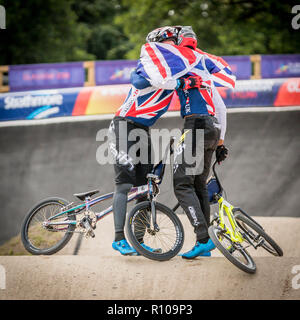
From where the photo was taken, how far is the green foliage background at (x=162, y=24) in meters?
20.5

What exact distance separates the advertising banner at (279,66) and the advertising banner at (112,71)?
13.4 ft

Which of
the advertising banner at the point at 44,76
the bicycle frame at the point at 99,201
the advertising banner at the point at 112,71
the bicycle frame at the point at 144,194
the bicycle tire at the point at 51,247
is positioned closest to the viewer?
the bicycle frame at the point at 144,194

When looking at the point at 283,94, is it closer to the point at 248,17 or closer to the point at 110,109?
the point at 110,109

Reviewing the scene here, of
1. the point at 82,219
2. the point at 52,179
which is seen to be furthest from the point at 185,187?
the point at 52,179

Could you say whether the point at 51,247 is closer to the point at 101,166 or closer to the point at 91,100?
the point at 101,166

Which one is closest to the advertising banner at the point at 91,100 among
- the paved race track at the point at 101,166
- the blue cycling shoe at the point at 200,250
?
the paved race track at the point at 101,166

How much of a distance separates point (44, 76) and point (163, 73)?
9.87 metres

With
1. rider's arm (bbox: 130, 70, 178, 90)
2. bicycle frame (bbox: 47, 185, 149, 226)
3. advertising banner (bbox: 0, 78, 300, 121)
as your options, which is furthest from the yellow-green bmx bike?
advertising banner (bbox: 0, 78, 300, 121)

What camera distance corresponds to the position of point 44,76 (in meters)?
13.1

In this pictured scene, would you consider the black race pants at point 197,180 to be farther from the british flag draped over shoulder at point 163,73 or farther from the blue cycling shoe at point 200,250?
the british flag draped over shoulder at point 163,73

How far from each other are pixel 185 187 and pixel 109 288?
1.18 meters

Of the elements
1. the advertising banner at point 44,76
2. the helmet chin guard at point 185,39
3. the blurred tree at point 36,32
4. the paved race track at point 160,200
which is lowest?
the paved race track at point 160,200

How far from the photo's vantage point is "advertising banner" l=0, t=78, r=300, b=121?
9719 mm

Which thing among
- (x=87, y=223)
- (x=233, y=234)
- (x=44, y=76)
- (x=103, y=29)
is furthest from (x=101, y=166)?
(x=103, y=29)
